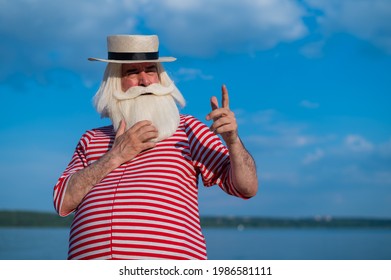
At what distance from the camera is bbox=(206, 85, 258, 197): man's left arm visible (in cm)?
380

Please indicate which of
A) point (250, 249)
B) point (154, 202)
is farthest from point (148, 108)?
point (250, 249)

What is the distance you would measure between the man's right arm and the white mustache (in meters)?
0.22

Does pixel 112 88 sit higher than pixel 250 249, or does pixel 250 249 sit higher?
pixel 250 249

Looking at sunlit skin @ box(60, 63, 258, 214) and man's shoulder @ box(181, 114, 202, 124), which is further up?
man's shoulder @ box(181, 114, 202, 124)

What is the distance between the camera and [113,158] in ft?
13.6

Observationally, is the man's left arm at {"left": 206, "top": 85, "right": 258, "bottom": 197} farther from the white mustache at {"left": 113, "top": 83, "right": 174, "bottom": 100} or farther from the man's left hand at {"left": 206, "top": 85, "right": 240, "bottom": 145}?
the white mustache at {"left": 113, "top": 83, "right": 174, "bottom": 100}

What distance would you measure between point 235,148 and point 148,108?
658 mm

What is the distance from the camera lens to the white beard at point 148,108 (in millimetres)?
4273

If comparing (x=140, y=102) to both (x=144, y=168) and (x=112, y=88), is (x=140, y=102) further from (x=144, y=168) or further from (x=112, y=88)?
(x=144, y=168)

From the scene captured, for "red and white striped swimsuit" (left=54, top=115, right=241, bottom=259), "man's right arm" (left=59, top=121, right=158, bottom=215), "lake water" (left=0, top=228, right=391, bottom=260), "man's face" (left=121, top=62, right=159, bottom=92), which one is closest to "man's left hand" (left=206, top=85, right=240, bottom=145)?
"red and white striped swimsuit" (left=54, top=115, right=241, bottom=259)

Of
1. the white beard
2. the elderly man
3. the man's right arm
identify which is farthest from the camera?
the white beard

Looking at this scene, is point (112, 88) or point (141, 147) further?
point (112, 88)
